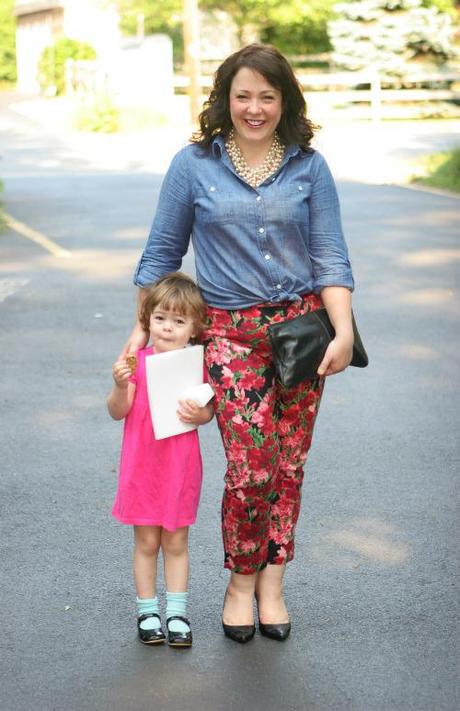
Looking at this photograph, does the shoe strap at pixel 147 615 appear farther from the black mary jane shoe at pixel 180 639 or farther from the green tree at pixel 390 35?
the green tree at pixel 390 35

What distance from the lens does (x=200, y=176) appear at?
4047 millimetres

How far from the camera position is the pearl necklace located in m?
4.05

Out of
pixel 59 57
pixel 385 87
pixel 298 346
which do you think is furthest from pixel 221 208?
pixel 59 57

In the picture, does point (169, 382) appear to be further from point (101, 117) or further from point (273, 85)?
point (101, 117)

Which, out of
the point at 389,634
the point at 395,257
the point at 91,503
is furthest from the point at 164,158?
the point at 389,634

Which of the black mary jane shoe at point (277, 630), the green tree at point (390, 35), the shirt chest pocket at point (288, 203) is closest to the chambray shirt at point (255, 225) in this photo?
the shirt chest pocket at point (288, 203)

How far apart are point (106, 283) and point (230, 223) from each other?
7816mm

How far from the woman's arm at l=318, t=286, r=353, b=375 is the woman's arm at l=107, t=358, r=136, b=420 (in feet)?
1.86

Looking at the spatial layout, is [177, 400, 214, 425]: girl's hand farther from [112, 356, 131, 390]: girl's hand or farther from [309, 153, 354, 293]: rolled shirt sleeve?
[309, 153, 354, 293]: rolled shirt sleeve

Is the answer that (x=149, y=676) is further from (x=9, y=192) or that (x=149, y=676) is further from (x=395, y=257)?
(x=9, y=192)

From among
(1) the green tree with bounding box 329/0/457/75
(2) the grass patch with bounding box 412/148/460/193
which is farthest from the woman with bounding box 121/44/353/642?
(1) the green tree with bounding box 329/0/457/75

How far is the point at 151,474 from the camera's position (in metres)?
4.18

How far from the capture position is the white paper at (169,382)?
4.08 metres

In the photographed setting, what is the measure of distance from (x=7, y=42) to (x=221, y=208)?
6430 cm
